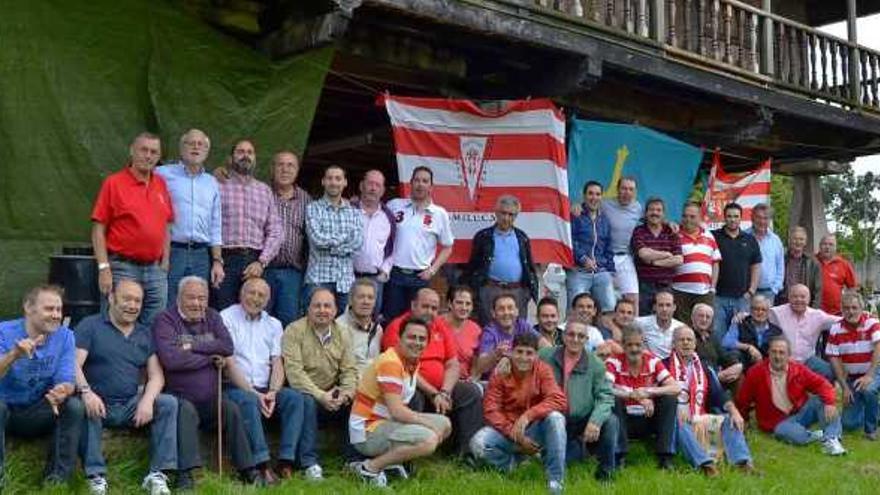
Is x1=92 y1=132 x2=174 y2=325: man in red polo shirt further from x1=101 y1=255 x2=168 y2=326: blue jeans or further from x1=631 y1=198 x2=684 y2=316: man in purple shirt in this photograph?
x1=631 y1=198 x2=684 y2=316: man in purple shirt

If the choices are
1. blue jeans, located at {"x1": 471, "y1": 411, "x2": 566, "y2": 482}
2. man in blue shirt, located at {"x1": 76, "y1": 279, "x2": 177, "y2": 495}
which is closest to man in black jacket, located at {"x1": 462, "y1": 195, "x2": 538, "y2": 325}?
blue jeans, located at {"x1": 471, "y1": 411, "x2": 566, "y2": 482}

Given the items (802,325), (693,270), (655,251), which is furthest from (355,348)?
(802,325)

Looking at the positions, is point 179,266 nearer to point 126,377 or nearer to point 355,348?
point 126,377

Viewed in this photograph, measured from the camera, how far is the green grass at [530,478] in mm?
5562

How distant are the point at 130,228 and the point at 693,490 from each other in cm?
386

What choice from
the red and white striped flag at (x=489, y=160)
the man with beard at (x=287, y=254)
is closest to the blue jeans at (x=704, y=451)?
the red and white striped flag at (x=489, y=160)

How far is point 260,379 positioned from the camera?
6.39m

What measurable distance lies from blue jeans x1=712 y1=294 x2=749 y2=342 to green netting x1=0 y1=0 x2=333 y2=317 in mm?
4126

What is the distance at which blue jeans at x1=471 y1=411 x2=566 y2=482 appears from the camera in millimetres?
6344

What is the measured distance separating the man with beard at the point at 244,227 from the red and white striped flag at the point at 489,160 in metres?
2.04

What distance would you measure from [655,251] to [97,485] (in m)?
5.17

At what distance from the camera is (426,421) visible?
632 centimetres

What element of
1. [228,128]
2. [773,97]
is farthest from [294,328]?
[773,97]

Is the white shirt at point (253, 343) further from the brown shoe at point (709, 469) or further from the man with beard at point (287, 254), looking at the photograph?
the brown shoe at point (709, 469)
